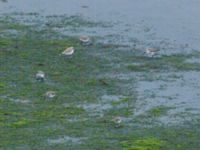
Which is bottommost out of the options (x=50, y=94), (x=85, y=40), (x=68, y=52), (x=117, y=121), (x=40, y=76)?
(x=85, y=40)

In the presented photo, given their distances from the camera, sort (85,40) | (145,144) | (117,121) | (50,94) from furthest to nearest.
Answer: (85,40) < (50,94) < (117,121) < (145,144)

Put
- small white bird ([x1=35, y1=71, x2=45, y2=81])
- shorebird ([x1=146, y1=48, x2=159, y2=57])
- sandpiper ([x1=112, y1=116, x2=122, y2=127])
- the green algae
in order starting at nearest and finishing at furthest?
the green algae, sandpiper ([x1=112, y1=116, x2=122, y2=127]), small white bird ([x1=35, y1=71, x2=45, y2=81]), shorebird ([x1=146, y1=48, x2=159, y2=57])

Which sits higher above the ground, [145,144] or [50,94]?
[145,144]

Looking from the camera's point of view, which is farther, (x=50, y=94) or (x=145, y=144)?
(x=50, y=94)

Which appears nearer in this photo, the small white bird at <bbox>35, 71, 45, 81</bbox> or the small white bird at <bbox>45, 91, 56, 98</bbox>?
the small white bird at <bbox>45, 91, 56, 98</bbox>

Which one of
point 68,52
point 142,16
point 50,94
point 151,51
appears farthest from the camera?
point 142,16

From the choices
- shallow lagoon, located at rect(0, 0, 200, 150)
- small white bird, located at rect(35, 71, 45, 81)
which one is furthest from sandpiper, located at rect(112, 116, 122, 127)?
small white bird, located at rect(35, 71, 45, 81)

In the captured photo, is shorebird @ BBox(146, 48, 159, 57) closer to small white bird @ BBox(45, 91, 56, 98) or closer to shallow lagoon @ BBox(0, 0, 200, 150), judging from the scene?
shallow lagoon @ BBox(0, 0, 200, 150)

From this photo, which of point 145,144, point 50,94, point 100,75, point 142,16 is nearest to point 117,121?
point 145,144

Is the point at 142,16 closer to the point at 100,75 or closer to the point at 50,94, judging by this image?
the point at 100,75

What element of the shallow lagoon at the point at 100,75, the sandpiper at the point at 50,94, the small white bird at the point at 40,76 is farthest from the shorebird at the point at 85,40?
the sandpiper at the point at 50,94

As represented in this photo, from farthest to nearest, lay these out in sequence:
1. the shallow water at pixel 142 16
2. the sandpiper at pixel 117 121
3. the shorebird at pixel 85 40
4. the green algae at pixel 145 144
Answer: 1. the shallow water at pixel 142 16
2. the shorebird at pixel 85 40
3. the sandpiper at pixel 117 121
4. the green algae at pixel 145 144

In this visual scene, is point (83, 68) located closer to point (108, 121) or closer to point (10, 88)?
point (10, 88)

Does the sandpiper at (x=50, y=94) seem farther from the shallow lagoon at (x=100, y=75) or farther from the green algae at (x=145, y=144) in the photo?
the green algae at (x=145, y=144)
